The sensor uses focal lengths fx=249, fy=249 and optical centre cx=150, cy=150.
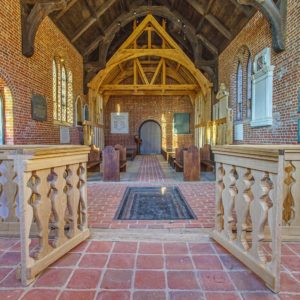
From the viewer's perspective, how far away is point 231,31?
7.71 meters

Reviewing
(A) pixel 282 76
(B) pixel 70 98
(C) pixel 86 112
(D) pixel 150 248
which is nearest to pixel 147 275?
(D) pixel 150 248

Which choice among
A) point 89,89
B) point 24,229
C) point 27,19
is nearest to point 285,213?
point 24,229

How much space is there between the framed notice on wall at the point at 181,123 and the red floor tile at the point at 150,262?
13172 millimetres

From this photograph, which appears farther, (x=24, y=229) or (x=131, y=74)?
(x=131, y=74)

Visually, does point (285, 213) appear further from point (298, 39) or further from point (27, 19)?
point (27, 19)

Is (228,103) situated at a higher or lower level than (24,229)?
higher

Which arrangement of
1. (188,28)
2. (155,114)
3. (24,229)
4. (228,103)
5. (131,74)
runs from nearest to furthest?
1. (24,229)
2. (228,103)
3. (188,28)
4. (131,74)
5. (155,114)

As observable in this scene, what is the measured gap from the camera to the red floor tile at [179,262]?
6.29ft

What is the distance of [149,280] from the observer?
1.75 metres

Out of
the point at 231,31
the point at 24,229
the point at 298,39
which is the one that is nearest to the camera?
the point at 24,229

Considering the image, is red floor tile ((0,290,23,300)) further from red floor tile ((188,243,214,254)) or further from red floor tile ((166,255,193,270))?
red floor tile ((188,243,214,254))

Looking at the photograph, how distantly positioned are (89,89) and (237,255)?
9697mm

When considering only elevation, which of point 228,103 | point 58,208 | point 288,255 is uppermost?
point 228,103

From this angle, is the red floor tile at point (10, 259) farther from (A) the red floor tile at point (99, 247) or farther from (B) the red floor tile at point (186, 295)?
(B) the red floor tile at point (186, 295)
